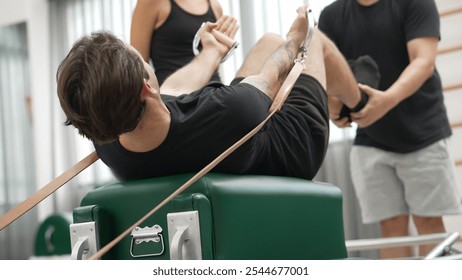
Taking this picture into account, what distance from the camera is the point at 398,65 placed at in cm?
252

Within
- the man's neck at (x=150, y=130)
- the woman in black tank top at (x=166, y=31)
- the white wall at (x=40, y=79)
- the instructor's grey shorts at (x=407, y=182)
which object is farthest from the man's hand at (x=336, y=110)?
the white wall at (x=40, y=79)

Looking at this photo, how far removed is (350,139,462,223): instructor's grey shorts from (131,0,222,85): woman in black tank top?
0.83 metres

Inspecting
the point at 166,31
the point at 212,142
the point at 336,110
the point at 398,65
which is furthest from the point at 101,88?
the point at 398,65

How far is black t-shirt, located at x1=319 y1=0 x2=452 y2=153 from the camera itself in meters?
2.45

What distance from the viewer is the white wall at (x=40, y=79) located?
5656 mm

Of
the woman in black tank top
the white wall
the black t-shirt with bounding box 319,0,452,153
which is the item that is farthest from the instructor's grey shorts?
the white wall

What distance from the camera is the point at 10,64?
230 inches

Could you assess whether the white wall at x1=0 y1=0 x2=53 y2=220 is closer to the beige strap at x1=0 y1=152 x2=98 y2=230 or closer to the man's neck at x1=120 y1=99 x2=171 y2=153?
the beige strap at x1=0 y1=152 x2=98 y2=230

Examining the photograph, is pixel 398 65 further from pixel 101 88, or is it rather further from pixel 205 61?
pixel 101 88

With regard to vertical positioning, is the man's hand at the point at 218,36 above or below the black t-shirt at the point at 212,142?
above

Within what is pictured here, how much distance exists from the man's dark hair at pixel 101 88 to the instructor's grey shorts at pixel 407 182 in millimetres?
1536

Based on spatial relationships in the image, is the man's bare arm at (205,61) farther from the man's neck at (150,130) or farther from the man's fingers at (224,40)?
the man's neck at (150,130)
